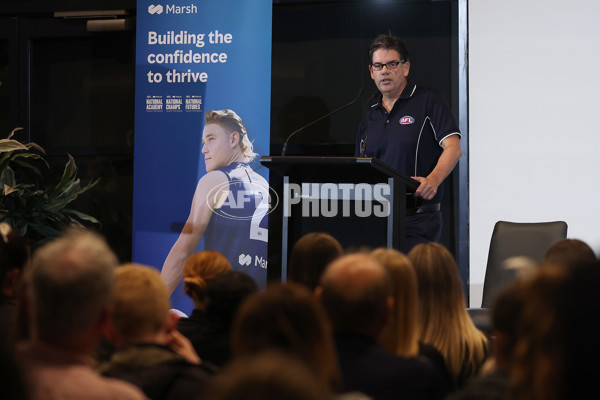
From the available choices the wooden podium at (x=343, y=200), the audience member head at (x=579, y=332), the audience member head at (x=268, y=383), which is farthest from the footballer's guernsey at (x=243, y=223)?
the audience member head at (x=268, y=383)

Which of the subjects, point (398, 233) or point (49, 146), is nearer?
point (398, 233)

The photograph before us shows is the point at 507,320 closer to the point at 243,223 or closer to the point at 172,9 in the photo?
the point at 243,223

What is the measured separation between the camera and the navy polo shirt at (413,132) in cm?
454

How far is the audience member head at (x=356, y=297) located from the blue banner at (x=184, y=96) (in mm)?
3556

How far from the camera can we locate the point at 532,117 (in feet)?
17.5

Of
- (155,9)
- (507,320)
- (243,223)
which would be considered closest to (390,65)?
(243,223)

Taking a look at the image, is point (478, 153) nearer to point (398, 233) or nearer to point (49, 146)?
point (398, 233)

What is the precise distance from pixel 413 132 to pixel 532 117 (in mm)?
1234

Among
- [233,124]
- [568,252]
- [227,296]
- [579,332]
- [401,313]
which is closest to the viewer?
[579,332]

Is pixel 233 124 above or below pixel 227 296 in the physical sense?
above

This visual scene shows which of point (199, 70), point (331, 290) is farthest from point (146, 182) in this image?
point (331, 290)

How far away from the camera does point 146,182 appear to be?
5375 millimetres

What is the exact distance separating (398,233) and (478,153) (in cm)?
194

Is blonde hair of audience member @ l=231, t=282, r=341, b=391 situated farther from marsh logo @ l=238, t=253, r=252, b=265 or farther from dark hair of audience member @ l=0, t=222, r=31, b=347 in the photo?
marsh logo @ l=238, t=253, r=252, b=265
